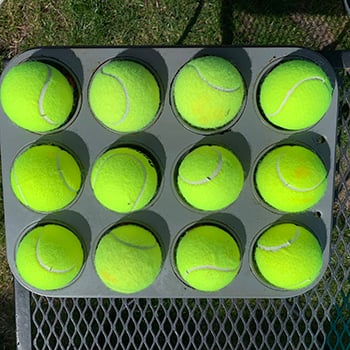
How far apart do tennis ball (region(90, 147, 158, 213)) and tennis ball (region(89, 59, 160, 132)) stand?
60mm

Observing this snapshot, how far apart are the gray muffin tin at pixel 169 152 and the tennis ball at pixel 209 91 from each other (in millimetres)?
48

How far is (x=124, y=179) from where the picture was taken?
0.94m

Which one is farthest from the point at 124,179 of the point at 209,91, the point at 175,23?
the point at 175,23

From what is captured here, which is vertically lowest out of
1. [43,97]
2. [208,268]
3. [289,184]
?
[208,268]

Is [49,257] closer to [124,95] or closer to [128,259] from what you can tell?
[128,259]

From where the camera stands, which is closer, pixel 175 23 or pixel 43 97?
pixel 43 97

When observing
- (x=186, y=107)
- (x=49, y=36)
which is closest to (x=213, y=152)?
(x=186, y=107)

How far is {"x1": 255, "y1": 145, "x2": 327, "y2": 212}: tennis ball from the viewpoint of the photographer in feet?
3.10

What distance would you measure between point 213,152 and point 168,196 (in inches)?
5.5

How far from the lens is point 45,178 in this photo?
95cm

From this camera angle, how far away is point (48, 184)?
0.95 m

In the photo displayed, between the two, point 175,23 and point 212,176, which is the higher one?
point 175,23

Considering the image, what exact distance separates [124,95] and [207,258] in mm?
343

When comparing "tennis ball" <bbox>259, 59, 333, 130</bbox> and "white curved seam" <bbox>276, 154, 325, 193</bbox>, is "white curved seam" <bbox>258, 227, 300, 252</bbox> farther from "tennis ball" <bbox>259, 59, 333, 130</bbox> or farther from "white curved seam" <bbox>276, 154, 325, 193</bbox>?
"tennis ball" <bbox>259, 59, 333, 130</bbox>
